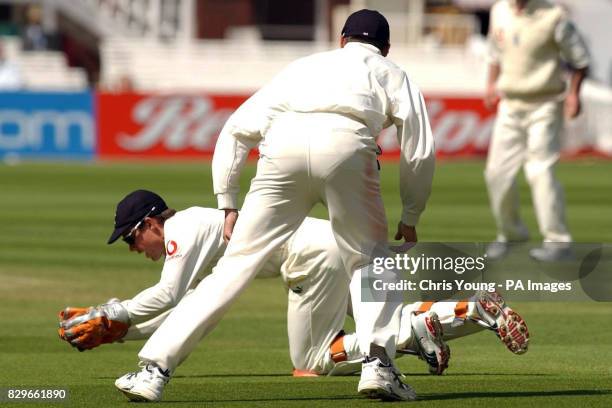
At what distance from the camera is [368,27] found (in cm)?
740

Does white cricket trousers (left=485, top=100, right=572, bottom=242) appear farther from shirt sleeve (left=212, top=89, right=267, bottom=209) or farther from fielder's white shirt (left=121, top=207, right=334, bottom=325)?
shirt sleeve (left=212, top=89, right=267, bottom=209)

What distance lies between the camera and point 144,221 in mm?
8320

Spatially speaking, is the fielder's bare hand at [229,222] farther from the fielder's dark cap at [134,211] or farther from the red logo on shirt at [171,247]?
the fielder's dark cap at [134,211]

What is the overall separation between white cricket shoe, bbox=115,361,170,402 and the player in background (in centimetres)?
725

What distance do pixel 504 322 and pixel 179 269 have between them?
1.64m

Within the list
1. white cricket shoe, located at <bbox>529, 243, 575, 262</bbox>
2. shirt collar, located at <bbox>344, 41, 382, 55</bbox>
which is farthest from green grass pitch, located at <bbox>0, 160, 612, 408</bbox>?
Answer: shirt collar, located at <bbox>344, 41, 382, 55</bbox>

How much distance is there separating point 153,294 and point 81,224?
32.4 ft

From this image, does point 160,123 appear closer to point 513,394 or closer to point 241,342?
point 241,342

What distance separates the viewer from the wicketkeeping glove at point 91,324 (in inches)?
328

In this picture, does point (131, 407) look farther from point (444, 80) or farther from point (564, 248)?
point (444, 80)

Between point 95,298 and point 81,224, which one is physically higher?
point 95,298

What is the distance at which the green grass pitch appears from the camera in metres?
7.60

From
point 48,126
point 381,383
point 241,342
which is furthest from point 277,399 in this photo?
point 48,126

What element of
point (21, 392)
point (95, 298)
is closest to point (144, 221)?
point (21, 392)
